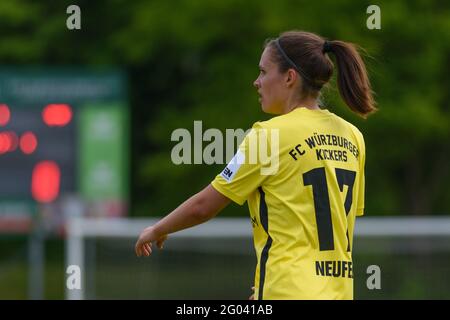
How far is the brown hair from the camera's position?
3.96 metres

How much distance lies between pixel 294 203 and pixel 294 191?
0.04 m

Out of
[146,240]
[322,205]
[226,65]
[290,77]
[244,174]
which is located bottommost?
[146,240]

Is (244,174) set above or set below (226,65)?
below

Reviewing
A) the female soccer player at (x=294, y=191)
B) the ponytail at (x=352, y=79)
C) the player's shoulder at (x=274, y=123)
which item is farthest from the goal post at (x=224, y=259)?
the player's shoulder at (x=274, y=123)

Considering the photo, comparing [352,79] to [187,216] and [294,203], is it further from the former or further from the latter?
[187,216]

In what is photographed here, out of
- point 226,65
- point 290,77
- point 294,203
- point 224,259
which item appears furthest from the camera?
point 226,65

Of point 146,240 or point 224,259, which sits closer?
point 146,240

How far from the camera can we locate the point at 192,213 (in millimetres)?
3852

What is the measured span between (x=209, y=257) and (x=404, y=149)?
7438mm

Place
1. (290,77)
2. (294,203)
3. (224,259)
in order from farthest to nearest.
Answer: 1. (224,259)
2. (290,77)
3. (294,203)

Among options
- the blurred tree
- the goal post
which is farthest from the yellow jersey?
the blurred tree

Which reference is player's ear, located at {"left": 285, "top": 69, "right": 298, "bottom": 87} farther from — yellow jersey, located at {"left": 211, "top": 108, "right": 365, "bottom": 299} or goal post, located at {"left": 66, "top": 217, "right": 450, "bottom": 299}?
goal post, located at {"left": 66, "top": 217, "right": 450, "bottom": 299}

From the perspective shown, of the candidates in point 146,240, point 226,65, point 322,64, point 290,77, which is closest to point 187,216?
point 146,240
